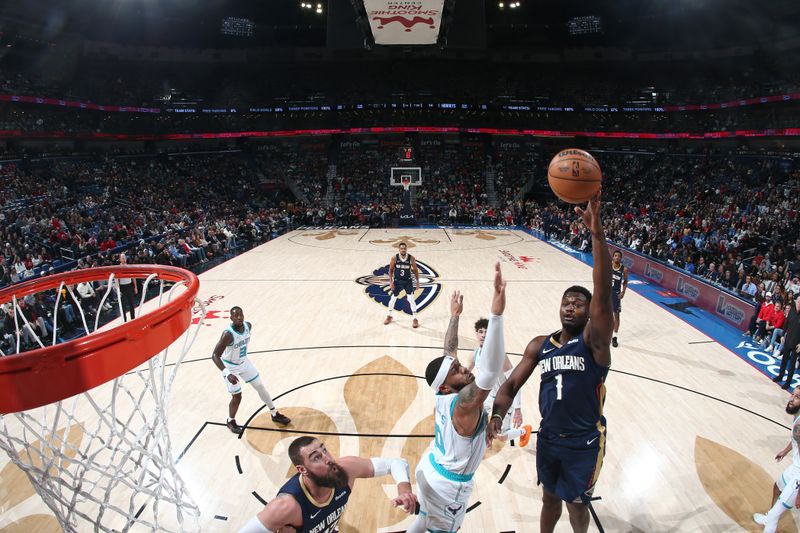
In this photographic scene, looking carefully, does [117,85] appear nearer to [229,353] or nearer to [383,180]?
[383,180]

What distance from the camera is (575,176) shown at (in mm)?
3303

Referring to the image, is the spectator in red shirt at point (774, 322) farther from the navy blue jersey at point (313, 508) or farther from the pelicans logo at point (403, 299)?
the navy blue jersey at point (313, 508)

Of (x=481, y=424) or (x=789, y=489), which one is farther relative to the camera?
(x=789, y=489)

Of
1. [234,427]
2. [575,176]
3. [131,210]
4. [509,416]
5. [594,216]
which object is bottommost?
[234,427]

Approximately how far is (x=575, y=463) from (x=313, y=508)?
1.86 metres

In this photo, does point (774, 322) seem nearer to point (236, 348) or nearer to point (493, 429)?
point (493, 429)

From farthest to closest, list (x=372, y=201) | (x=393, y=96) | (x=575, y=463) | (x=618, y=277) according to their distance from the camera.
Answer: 1. (x=393, y=96)
2. (x=372, y=201)
3. (x=618, y=277)
4. (x=575, y=463)

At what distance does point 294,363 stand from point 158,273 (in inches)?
159

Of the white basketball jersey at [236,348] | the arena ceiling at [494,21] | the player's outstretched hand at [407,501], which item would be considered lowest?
the white basketball jersey at [236,348]

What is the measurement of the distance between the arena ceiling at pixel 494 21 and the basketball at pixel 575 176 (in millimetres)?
27286

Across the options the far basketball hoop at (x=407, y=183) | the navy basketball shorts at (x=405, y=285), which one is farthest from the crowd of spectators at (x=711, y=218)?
the navy basketball shorts at (x=405, y=285)

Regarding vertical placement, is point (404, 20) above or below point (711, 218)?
above

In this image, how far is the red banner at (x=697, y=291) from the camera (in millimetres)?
9836

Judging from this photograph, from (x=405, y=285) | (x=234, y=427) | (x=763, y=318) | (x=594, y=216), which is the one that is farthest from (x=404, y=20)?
(x=594, y=216)
